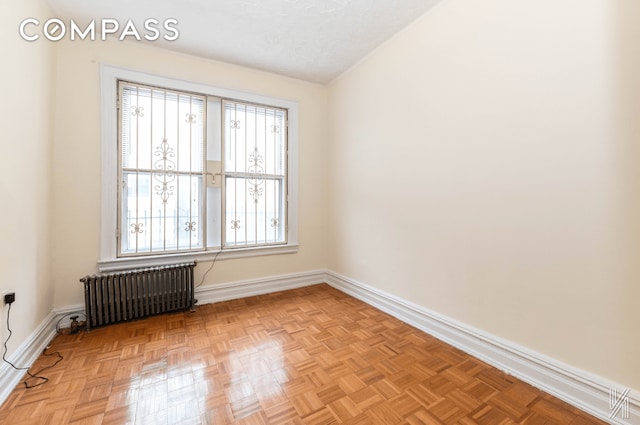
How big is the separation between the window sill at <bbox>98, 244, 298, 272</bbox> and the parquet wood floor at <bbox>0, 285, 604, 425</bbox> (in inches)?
23.4

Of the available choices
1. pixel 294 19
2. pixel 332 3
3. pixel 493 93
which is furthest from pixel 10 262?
pixel 493 93

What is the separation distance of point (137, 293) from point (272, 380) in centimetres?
180

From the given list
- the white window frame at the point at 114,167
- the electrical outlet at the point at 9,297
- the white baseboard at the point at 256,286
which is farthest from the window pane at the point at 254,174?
the electrical outlet at the point at 9,297

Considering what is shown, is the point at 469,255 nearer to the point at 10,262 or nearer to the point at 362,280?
the point at 362,280

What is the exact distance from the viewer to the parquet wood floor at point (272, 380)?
1.44 metres

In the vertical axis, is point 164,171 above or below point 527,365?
above

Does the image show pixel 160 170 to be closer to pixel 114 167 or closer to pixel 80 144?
pixel 114 167

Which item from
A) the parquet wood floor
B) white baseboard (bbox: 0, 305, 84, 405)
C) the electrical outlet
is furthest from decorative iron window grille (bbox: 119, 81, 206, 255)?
the electrical outlet

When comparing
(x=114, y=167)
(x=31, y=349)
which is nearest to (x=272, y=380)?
(x=31, y=349)

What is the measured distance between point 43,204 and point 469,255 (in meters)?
3.61

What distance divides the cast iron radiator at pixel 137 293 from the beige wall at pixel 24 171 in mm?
347

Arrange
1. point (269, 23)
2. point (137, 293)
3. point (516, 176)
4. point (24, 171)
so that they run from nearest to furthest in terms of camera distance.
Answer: point (516, 176), point (24, 171), point (269, 23), point (137, 293)

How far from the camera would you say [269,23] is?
2.46m

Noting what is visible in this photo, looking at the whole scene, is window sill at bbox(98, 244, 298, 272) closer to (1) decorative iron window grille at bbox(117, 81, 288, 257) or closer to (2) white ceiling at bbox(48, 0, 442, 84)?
(1) decorative iron window grille at bbox(117, 81, 288, 257)
